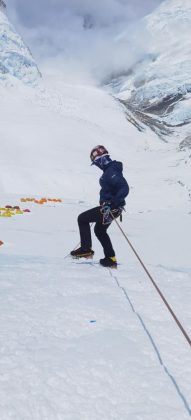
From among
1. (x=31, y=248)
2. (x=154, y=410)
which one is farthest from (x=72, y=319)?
(x=31, y=248)

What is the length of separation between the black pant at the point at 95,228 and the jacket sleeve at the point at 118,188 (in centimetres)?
33

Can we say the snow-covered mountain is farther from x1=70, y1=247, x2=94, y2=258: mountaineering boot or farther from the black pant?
the black pant

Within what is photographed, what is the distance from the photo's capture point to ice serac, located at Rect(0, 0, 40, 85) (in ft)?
179

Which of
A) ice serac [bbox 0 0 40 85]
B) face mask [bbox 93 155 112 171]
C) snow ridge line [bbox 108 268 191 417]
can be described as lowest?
snow ridge line [bbox 108 268 191 417]

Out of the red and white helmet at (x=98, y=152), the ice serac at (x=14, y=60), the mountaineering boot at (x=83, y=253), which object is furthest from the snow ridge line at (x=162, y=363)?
the ice serac at (x=14, y=60)

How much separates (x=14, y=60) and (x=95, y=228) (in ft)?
173

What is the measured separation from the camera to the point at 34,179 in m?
30.4

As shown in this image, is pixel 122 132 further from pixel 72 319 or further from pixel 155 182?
pixel 72 319

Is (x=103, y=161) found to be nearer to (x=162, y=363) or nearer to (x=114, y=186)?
(x=114, y=186)

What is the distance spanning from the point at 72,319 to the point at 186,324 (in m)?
1.25

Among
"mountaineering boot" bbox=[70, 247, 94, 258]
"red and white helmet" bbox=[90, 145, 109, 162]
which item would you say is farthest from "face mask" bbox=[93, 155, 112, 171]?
"mountaineering boot" bbox=[70, 247, 94, 258]

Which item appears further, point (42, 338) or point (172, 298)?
point (172, 298)

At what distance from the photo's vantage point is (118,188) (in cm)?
739

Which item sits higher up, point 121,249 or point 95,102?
point 95,102
